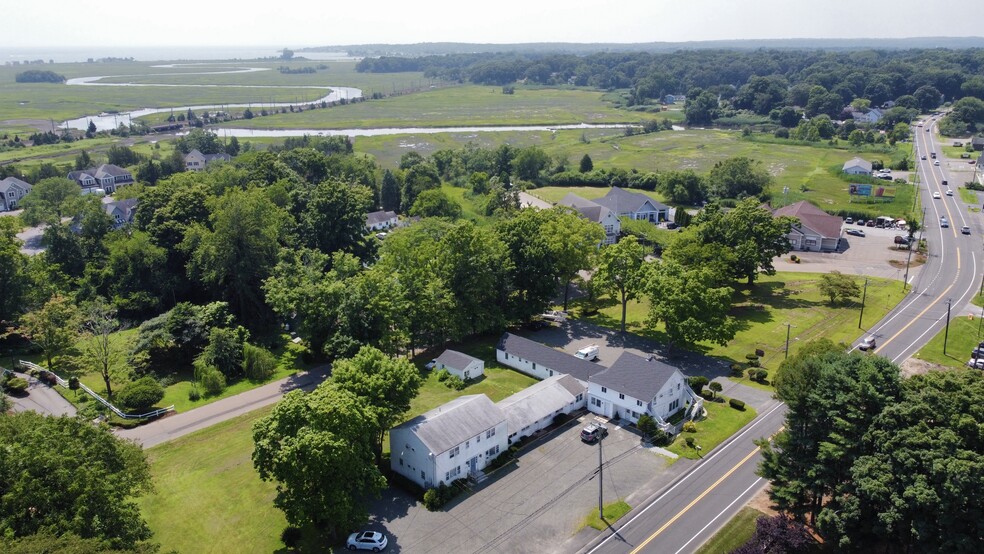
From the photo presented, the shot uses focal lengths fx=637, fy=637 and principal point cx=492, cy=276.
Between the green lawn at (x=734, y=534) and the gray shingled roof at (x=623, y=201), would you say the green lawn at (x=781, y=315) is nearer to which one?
the green lawn at (x=734, y=534)

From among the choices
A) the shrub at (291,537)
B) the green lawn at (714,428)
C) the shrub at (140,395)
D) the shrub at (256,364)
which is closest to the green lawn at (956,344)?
the green lawn at (714,428)

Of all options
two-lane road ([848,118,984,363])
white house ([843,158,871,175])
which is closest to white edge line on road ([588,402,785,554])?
two-lane road ([848,118,984,363])

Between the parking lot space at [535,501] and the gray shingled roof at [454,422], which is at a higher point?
the gray shingled roof at [454,422]

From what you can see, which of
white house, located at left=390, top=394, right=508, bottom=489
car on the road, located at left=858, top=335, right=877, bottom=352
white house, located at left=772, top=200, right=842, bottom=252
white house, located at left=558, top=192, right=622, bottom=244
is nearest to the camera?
white house, located at left=390, top=394, right=508, bottom=489

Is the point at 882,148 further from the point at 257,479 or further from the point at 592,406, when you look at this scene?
the point at 257,479

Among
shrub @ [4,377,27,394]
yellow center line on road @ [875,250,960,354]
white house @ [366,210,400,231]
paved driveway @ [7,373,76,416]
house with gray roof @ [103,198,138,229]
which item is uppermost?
house with gray roof @ [103,198,138,229]

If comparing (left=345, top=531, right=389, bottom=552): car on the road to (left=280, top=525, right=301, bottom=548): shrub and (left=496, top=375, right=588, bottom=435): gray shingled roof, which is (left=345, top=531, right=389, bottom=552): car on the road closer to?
(left=280, top=525, right=301, bottom=548): shrub
